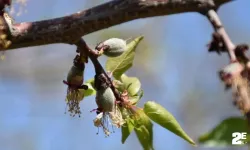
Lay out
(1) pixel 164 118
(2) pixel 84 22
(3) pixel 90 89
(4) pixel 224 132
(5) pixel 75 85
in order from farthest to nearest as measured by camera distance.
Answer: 1. (3) pixel 90 89
2. (5) pixel 75 85
3. (1) pixel 164 118
4. (2) pixel 84 22
5. (4) pixel 224 132

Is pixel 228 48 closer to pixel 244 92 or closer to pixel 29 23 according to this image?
pixel 244 92

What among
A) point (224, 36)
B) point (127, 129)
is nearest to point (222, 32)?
point (224, 36)

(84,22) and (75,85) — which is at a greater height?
(84,22)

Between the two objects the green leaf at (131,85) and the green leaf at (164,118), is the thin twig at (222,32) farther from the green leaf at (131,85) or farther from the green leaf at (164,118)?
the green leaf at (131,85)

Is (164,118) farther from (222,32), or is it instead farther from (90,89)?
(222,32)

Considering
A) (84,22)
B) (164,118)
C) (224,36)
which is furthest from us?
(164,118)

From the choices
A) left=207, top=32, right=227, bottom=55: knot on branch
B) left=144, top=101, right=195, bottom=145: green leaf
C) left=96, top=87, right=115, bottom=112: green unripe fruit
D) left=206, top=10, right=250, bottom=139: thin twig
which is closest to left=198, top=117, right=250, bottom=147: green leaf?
left=206, top=10, right=250, bottom=139: thin twig

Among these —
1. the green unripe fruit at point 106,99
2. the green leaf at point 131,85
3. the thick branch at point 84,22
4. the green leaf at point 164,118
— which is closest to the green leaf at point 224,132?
the thick branch at point 84,22

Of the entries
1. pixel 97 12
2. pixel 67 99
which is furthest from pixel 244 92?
pixel 67 99
